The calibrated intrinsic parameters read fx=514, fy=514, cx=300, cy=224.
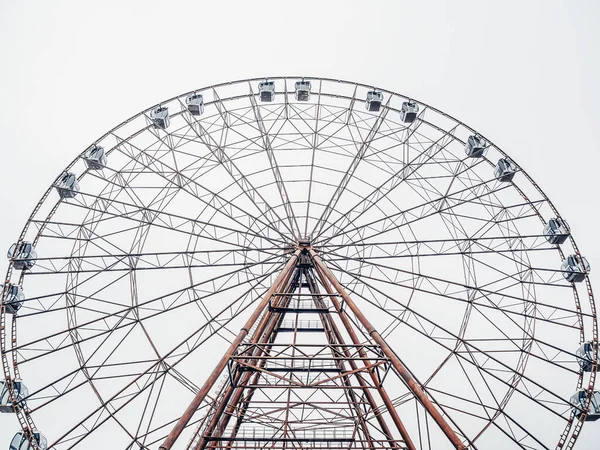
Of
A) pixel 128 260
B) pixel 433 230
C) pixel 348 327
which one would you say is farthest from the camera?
pixel 433 230

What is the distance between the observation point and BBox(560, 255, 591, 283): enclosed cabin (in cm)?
2466

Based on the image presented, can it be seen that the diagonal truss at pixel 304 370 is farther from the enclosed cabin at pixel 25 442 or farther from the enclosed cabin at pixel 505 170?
the enclosed cabin at pixel 505 170

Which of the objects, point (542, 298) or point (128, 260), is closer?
point (128, 260)

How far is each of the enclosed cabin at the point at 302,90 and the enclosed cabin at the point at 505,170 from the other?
10898 millimetres

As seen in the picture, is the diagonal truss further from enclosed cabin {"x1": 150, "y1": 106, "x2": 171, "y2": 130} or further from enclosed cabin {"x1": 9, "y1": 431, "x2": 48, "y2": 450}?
enclosed cabin {"x1": 150, "y1": 106, "x2": 171, "y2": 130}

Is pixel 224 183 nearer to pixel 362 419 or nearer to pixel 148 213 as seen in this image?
pixel 148 213

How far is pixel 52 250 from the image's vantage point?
158 feet

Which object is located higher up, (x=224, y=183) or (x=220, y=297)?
(x=224, y=183)

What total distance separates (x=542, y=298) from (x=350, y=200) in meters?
22.4

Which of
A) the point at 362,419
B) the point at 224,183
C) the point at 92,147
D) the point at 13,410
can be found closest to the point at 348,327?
the point at 362,419

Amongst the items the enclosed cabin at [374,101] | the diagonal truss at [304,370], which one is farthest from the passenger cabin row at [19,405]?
the enclosed cabin at [374,101]

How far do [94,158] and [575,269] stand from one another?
24030 millimetres

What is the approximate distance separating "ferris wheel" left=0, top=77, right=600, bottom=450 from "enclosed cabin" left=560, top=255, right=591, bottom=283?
0.06 meters

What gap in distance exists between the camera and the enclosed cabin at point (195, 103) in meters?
27.3
